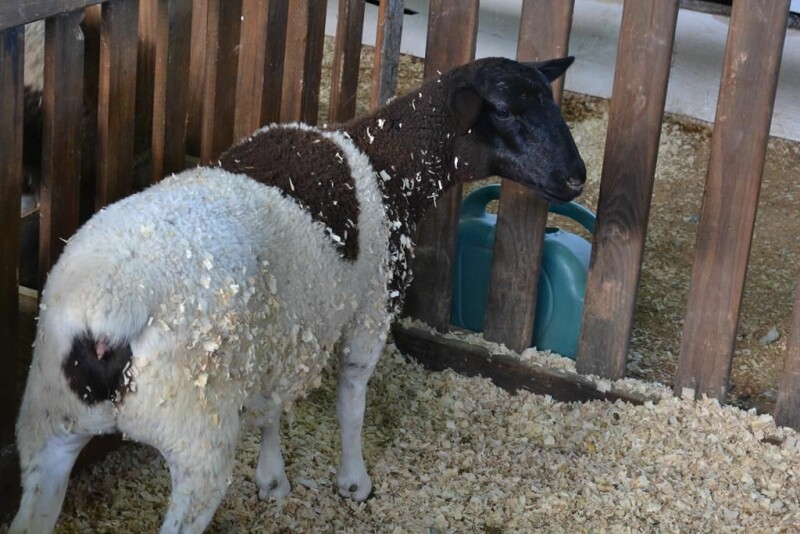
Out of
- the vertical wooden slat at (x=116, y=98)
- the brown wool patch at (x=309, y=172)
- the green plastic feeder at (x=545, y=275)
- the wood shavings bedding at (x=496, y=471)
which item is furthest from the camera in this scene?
the green plastic feeder at (x=545, y=275)

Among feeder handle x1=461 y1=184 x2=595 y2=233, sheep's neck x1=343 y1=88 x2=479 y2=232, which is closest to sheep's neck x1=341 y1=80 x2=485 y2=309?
sheep's neck x1=343 y1=88 x2=479 y2=232

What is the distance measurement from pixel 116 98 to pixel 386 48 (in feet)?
4.81

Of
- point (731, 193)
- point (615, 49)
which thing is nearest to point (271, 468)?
point (731, 193)

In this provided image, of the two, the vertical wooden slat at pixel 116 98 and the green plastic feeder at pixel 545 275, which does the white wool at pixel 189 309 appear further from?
the green plastic feeder at pixel 545 275

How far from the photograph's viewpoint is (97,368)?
2832 millimetres

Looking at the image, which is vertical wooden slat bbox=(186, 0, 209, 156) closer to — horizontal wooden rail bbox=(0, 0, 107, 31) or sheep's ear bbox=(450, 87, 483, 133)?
horizontal wooden rail bbox=(0, 0, 107, 31)

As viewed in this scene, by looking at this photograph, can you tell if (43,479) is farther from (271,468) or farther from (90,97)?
(90,97)

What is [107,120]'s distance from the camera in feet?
12.1

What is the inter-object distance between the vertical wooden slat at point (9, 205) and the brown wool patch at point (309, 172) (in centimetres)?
63

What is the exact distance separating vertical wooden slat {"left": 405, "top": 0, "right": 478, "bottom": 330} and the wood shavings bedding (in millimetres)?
320

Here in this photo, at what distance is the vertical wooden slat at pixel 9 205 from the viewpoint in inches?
126

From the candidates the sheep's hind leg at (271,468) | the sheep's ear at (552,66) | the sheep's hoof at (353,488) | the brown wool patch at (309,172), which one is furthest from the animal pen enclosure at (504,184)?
the sheep's hoof at (353,488)

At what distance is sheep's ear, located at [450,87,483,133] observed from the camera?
388 cm

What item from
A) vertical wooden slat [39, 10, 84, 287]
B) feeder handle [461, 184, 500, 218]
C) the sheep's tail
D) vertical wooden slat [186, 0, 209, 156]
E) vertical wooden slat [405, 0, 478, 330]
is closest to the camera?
the sheep's tail
